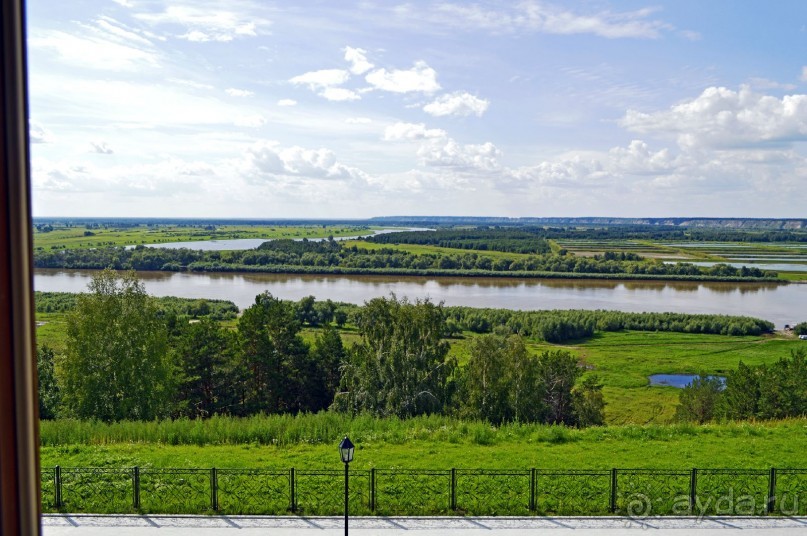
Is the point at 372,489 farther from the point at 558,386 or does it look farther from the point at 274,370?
the point at 274,370

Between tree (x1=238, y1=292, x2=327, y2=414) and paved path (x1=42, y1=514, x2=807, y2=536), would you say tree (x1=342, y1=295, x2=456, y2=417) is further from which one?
paved path (x1=42, y1=514, x2=807, y2=536)

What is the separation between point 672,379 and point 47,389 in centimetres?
2814

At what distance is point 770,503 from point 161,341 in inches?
608

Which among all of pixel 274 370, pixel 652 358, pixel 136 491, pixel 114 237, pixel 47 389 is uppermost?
pixel 114 237

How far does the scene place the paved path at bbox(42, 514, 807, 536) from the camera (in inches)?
319

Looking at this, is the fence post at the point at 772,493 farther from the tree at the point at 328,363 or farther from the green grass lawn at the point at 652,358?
the tree at the point at 328,363

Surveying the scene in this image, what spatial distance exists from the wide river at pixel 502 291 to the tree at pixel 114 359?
3136 centimetres

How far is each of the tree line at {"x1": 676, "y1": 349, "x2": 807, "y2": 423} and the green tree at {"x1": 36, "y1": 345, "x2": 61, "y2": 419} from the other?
19.7 meters

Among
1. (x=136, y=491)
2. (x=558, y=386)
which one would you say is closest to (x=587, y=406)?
(x=558, y=386)

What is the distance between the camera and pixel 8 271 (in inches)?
73.9

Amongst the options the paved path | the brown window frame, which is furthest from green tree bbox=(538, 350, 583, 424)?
the brown window frame

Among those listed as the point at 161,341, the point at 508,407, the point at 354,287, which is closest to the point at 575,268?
the point at 354,287

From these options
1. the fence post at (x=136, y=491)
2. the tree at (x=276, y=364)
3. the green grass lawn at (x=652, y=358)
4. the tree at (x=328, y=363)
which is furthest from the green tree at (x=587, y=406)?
the fence post at (x=136, y=491)

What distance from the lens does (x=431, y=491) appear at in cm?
928
